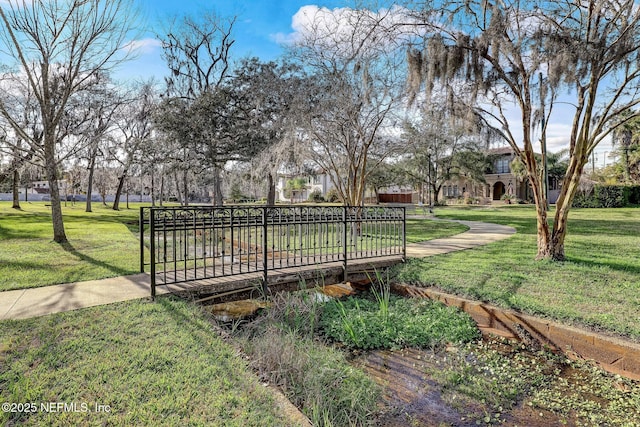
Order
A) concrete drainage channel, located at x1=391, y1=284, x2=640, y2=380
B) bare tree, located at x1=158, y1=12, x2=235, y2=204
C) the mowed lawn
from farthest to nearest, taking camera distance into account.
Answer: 1. bare tree, located at x1=158, y1=12, x2=235, y2=204
2. the mowed lawn
3. concrete drainage channel, located at x1=391, y1=284, x2=640, y2=380

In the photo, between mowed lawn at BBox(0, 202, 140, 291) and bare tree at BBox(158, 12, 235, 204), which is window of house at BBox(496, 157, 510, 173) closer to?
bare tree at BBox(158, 12, 235, 204)

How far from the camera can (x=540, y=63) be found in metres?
6.00

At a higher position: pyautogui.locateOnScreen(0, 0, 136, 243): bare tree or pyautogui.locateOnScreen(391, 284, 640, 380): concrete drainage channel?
pyautogui.locateOnScreen(0, 0, 136, 243): bare tree

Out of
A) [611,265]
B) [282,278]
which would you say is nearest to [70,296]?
[282,278]

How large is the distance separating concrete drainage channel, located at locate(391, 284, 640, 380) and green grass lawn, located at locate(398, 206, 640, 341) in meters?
0.16

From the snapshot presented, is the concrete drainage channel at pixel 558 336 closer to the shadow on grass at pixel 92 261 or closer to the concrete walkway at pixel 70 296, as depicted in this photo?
the concrete walkway at pixel 70 296

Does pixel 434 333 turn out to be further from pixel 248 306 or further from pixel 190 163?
pixel 190 163

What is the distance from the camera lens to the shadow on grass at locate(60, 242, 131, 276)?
5992 mm

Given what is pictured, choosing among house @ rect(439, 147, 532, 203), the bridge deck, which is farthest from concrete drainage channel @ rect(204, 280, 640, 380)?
house @ rect(439, 147, 532, 203)

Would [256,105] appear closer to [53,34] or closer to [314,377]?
[53,34]

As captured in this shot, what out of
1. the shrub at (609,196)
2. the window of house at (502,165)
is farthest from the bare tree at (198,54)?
the window of house at (502,165)

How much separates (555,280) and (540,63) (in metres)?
3.66

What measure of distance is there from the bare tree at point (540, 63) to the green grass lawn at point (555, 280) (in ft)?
2.69

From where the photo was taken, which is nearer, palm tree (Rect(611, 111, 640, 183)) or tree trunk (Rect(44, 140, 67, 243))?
tree trunk (Rect(44, 140, 67, 243))
